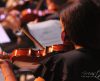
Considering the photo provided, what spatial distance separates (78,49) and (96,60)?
0.32ft

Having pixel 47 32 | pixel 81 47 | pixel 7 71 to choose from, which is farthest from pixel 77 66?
pixel 47 32

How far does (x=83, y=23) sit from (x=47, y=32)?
819mm

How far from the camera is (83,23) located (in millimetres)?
1605

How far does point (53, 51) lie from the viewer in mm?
1903

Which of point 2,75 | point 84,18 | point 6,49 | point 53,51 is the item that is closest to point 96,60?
point 84,18

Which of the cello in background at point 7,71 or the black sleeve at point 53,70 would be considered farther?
the cello in background at point 7,71

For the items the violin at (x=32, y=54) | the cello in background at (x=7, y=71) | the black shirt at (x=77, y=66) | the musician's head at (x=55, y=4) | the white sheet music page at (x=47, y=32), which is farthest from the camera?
the musician's head at (x=55, y=4)

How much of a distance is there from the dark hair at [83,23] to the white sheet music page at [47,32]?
528 mm

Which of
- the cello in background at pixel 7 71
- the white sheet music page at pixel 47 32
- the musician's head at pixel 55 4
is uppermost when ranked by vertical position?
the musician's head at pixel 55 4

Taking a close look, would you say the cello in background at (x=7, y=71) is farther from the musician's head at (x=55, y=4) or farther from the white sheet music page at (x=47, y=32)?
the musician's head at (x=55, y=4)

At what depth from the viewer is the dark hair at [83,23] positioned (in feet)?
5.28

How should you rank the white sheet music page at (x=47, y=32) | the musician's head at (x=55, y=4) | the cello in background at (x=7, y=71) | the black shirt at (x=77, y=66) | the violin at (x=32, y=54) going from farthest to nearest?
the musician's head at (x=55, y=4) → the white sheet music page at (x=47, y=32) → the violin at (x=32, y=54) → the cello in background at (x=7, y=71) → the black shirt at (x=77, y=66)

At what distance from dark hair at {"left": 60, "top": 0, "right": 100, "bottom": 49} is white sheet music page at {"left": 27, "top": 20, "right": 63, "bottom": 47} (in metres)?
0.53

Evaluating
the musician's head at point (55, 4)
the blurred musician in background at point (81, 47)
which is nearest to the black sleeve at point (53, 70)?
the blurred musician in background at point (81, 47)
